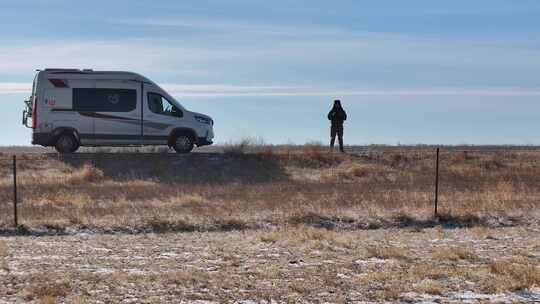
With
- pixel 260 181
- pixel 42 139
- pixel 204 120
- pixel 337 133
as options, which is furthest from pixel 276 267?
pixel 337 133

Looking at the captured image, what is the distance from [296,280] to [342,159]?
16.5 metres

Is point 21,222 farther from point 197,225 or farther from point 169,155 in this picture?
point 169,155

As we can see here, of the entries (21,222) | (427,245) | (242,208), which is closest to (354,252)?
(427,245)

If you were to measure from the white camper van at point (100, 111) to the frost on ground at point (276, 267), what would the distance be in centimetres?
1100

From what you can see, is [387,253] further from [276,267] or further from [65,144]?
[65,144]

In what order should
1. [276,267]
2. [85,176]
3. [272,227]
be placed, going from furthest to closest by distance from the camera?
[85,176], [272,227], [276,267]

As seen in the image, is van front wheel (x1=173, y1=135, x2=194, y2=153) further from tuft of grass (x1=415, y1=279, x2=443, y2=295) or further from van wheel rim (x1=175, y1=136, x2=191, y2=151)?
tuft of grass (x1=415, y1=279, x2=443, y2=295)

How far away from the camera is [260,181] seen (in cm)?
2362

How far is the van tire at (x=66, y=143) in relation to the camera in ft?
82.3

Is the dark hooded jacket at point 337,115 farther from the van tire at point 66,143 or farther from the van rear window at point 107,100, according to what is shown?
the van tire at point 66,143

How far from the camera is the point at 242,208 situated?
17.0 m

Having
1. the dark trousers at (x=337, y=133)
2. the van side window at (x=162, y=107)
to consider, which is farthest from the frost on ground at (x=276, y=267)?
the dark trousers at (x=337, y=133)

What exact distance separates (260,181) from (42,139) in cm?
685

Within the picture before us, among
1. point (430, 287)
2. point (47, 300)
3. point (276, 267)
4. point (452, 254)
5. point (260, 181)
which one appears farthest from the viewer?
point (260, 181)
